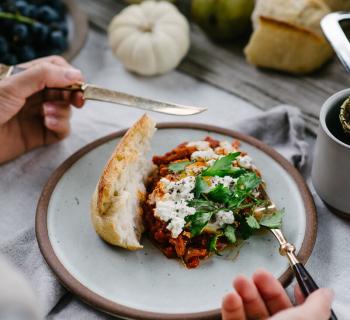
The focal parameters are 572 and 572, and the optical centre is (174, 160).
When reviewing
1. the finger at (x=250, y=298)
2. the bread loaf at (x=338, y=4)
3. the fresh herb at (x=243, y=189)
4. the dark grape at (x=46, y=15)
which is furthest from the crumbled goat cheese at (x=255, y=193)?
the dark grape at (x=46, y=15)

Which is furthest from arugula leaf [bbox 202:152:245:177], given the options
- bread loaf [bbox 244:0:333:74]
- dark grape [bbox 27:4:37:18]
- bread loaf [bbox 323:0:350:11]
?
dark grape [bbox 27:4:37:18]

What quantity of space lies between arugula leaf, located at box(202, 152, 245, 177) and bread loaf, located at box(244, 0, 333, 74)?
917 millimetres

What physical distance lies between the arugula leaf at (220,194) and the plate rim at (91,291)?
0.24m

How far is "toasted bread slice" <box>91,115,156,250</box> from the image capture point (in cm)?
155

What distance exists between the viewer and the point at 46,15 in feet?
8.24

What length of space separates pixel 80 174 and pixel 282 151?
2.40ft

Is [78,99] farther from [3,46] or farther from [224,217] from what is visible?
[224,217]

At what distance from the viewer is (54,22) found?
2523mm

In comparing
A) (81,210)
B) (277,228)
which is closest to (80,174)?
(81,210)

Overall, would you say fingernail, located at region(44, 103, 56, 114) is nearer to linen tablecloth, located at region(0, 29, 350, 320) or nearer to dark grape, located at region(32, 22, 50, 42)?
linen tablecloth, located at region(0, 29, 350, 320)

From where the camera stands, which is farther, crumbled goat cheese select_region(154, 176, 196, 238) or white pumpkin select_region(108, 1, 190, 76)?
white pumpkin select_region(108, 1, 190, 76)

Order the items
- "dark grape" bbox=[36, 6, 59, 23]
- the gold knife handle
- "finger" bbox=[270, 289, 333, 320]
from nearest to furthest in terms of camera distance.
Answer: "finger" bbox=[270, 289, 333, 320] < the gold knife handle < "dark grape" bbox=[36, 6, 59, 23]

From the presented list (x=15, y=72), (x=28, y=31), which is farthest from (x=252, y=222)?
(x=28, y=31)

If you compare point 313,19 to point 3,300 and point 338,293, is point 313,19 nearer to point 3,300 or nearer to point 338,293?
point 338,293
